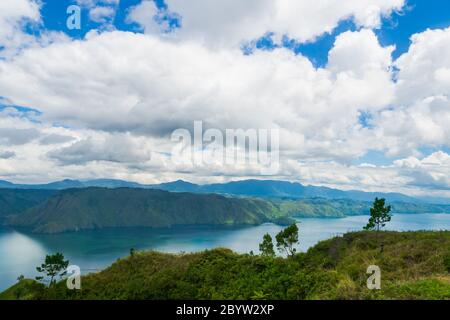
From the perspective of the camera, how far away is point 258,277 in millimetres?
24312

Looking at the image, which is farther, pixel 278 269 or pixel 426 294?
pixel 278 269

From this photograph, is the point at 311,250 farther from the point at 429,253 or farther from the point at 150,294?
the point at 150,294

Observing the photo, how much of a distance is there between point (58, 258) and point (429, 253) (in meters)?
89.4

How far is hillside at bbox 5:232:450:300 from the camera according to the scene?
17.8m

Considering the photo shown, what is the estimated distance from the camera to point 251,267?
2659 cm

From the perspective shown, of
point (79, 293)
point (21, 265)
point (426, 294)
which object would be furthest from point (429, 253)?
point (21, 265)

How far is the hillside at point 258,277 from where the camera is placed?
1778 cm

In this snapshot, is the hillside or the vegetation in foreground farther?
the hillside

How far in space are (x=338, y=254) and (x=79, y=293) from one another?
29589 millimetres

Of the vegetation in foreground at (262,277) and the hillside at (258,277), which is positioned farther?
the hillside at (258,277)
